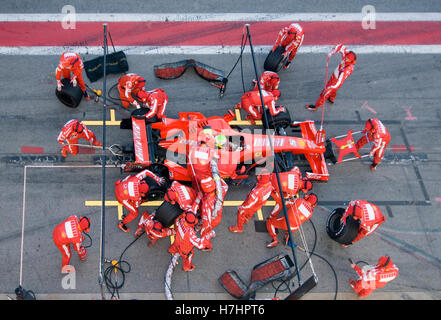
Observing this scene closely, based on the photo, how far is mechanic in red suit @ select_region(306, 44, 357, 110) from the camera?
10.7 m

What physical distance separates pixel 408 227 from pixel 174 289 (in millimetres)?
6200

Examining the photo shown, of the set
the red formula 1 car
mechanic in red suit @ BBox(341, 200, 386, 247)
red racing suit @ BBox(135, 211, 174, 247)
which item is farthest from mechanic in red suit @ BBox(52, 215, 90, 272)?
mechanic in red suit @ BBox(341, 200, 386, 247)

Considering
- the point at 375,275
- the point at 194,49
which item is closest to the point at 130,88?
the point at 194,49

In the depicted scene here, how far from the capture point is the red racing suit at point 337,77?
10.8 m

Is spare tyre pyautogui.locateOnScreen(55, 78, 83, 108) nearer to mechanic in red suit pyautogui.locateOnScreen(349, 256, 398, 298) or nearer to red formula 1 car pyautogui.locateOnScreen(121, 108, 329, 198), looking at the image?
red formula 1 car pyautogui.locateOnScreen(121, 108, 329, 198)

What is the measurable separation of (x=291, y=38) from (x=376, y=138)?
3876mm

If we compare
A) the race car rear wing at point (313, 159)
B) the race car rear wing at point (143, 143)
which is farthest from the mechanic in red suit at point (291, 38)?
the race car rear wing at point (143, 143)

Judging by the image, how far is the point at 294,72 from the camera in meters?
12.8

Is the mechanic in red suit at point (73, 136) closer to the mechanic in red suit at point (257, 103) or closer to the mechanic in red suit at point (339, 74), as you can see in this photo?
the mechanic in red suit at point (257, 103)

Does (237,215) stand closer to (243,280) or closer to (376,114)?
(243,280)

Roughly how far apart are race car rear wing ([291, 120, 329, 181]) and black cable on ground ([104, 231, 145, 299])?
5.10 meters

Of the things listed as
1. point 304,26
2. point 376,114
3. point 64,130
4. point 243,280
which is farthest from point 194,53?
point 243,280

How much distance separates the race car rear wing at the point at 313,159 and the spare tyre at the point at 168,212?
3.64 metres
